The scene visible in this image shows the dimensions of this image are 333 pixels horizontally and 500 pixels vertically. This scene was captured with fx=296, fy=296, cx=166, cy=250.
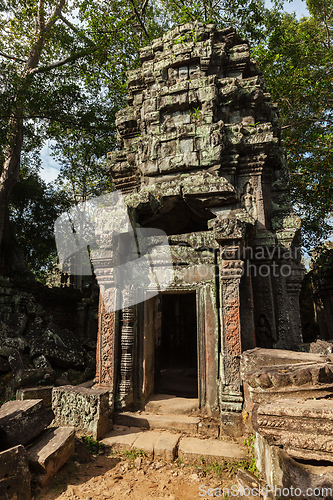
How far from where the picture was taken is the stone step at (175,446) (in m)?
3.69

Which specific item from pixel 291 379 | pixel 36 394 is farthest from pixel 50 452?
pixel 291 379

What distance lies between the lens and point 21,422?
11.4 ft

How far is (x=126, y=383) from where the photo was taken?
16.1 ft

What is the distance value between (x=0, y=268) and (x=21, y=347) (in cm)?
766

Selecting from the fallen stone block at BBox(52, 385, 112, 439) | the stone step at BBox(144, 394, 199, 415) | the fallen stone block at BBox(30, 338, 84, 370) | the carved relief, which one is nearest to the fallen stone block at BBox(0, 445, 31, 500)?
the fallen stone block at BBox(52, 385, 112, 439)

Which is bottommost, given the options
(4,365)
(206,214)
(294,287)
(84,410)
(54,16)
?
(84,410)

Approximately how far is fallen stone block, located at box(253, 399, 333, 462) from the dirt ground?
1.05 metres

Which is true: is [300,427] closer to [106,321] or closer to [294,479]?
[294,479]

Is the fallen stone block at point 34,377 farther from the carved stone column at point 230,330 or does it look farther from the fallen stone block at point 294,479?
the fallen stone block at point 294,479

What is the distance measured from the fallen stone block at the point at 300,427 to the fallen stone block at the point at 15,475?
2.40 metres

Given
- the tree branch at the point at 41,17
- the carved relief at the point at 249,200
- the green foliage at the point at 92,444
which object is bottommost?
the green foliage at the point at 92,444

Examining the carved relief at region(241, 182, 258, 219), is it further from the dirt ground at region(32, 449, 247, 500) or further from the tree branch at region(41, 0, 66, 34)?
the tree branch at region(41, 0, 66, 34)

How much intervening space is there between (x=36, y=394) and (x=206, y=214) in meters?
4.62

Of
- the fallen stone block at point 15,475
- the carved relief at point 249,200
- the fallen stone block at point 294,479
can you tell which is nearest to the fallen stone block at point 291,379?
the fallen stone block at point 294,479
